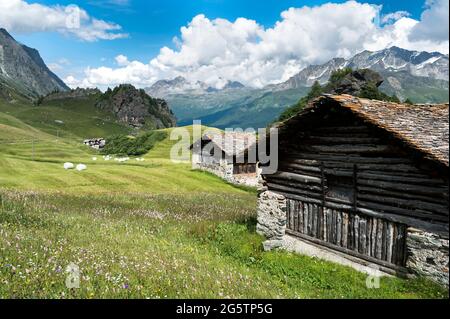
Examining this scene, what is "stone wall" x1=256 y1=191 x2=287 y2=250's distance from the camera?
52.6 ft

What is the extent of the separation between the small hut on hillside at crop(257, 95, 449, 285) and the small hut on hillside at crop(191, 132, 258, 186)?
1444 inches

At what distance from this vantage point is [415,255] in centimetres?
1122

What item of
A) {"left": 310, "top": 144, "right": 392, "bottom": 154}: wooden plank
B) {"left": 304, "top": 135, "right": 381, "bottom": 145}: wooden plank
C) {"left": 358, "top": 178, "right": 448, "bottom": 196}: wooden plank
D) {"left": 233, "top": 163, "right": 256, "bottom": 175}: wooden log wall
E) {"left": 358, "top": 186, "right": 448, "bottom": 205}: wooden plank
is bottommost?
{"left": 233, "top": 163, "right": 256, "bottom": 175}: wooden log wall

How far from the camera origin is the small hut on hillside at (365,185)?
11117 mm

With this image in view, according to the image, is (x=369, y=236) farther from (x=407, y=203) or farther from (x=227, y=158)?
(x=227, y=158)

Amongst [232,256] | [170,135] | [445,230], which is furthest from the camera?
[170,135]

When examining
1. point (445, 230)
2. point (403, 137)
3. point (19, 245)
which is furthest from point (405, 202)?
point (19, 245)

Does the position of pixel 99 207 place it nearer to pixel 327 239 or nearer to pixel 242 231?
pixel 242 231

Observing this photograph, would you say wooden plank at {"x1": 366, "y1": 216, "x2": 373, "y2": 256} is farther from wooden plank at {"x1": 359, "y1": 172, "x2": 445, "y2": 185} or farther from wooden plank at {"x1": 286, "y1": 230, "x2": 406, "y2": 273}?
wooden plank at {"x1": 359, "y1": 172, "x2": 445, "y2": 185}

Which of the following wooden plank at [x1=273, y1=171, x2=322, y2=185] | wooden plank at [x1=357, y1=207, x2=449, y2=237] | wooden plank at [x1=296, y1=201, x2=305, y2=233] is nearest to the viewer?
wooden plank at [x1=357, y1=207, x2=449, y2=237]

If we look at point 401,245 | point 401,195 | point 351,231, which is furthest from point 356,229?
point 401,195

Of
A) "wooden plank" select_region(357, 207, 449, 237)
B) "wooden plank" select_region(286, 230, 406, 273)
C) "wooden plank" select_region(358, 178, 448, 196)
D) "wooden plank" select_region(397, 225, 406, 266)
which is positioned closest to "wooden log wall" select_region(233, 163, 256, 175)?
"wooden plank" select_region(286, 230, 406, 273)

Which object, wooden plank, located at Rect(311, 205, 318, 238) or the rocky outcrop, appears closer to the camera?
wooden plank, located at Rect(311, 205, 318, 238)

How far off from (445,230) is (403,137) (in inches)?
114
